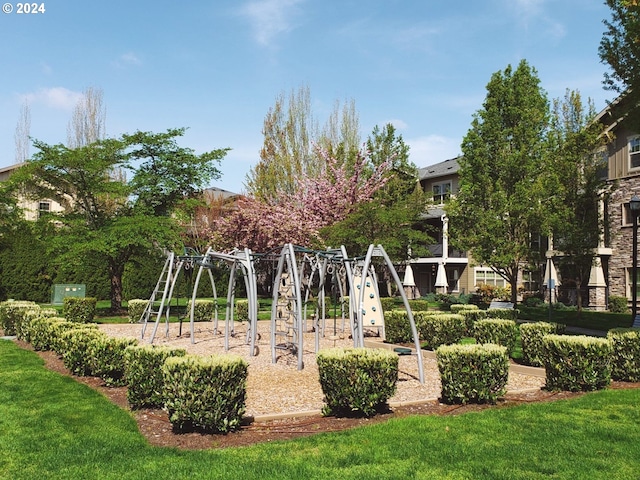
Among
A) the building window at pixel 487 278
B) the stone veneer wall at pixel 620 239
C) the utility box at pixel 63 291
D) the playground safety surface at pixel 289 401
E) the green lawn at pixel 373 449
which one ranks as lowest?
the playground safety surface at pixel 289 401

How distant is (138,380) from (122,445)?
1.85 metres

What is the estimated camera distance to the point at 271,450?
5.46m

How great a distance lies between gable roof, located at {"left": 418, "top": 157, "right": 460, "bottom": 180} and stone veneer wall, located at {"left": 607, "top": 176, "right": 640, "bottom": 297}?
39.2 feet

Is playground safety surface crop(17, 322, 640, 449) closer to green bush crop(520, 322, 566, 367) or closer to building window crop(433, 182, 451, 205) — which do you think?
green bush crop(520, 322, 566, 367)

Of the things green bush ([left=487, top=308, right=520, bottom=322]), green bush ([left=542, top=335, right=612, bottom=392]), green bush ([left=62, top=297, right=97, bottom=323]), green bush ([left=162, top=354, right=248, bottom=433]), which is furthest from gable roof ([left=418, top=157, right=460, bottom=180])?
green bush ([left=162, top=354, right=248, bottom=433])

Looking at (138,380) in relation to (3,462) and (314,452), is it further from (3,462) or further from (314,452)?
(314,452)

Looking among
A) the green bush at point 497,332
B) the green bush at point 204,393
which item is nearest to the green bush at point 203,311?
the green bush at point 497,332

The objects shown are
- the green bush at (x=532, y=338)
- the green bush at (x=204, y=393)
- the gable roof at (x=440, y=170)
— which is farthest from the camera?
the gable roof at (x=440, y=170)

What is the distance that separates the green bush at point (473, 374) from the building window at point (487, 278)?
29266mm

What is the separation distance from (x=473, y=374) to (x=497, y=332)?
5.02 meters

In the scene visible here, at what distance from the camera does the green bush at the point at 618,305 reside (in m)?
25.1

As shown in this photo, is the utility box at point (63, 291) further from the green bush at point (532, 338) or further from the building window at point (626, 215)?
the building window at point (626, 215)

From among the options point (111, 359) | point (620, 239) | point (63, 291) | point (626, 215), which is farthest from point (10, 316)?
point (626, 215)

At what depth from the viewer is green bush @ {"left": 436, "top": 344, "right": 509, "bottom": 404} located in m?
7.52
